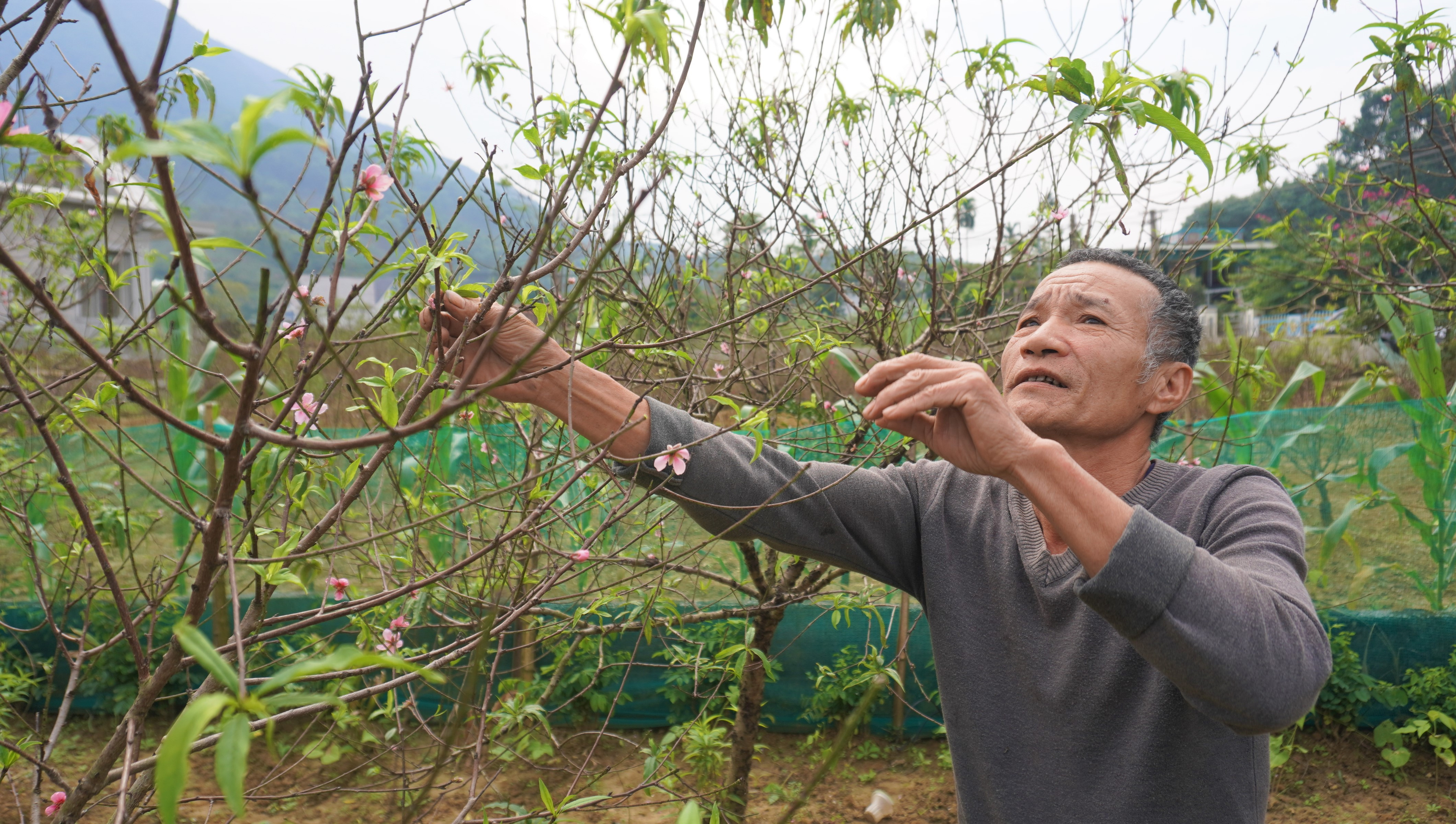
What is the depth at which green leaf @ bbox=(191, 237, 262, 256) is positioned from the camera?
793 mm

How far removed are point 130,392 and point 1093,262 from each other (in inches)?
61.7

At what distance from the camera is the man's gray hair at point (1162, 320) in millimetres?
1646

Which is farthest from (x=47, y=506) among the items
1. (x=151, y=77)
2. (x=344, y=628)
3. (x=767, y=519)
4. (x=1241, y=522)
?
(x=1241, y=522)

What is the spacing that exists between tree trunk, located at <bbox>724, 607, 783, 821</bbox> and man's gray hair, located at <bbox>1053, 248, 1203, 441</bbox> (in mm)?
1398

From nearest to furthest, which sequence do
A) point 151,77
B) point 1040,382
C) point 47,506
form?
1. point 151,77
2. point 1040,382
3. point 47,506

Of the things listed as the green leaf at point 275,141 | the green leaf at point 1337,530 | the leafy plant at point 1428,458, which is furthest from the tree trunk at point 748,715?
the leafy plant at point 1428,458

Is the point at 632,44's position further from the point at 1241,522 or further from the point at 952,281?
the point at 952,281

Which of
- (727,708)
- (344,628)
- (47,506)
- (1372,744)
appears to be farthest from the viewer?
(47,506)

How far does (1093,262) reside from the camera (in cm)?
Answer: 173

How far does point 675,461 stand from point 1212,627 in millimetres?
844

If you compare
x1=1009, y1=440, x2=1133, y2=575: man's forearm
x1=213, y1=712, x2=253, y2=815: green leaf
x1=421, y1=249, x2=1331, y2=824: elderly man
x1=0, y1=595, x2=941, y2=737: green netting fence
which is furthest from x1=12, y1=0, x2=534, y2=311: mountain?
x1=0, y1=595, x2=941, y2=737: green netting fence

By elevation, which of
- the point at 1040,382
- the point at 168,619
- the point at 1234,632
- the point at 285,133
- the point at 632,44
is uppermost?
the point at 632,44

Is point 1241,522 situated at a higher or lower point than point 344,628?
higher

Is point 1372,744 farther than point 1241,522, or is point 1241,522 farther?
point 1372,744
